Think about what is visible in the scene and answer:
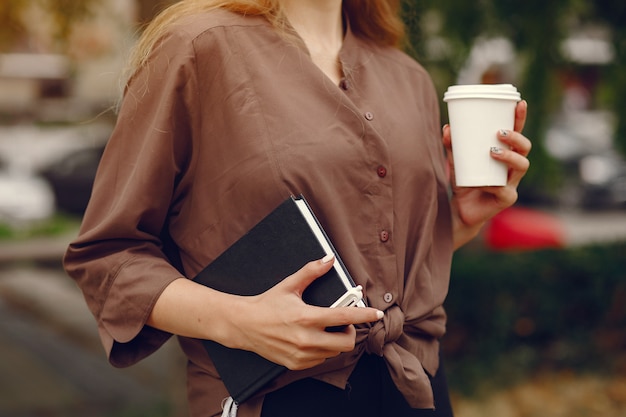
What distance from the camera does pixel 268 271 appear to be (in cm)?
142

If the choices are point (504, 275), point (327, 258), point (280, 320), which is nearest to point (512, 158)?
point (327, 258)

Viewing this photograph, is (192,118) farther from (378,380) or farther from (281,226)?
(378,380)

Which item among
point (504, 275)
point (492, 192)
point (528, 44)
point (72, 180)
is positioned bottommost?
point (72, 180)

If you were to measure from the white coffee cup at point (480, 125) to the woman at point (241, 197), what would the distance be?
3 cm

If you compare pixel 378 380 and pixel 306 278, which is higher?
pixel 306 278

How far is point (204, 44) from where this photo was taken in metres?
1.50

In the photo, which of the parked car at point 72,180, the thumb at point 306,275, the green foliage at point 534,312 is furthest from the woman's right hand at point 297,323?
the parked car at point 72,180

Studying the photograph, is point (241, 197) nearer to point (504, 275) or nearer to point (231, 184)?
point (231, 184)

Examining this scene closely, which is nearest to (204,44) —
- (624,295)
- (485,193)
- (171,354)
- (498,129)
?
(498,129)

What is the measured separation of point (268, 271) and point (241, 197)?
0.15m

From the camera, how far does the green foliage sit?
200 inches

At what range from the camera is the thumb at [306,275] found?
1306mm

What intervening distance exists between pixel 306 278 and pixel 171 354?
317cm

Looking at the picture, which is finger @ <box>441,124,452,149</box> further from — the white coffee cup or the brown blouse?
the brown blouse
